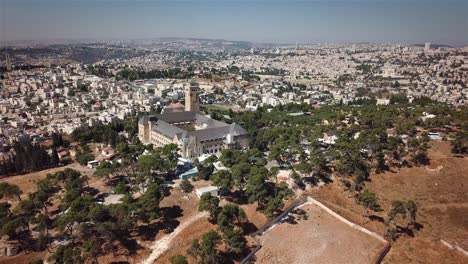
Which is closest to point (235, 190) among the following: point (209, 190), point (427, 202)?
point (209, 190)

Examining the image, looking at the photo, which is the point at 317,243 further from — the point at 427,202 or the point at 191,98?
the point at 191,98

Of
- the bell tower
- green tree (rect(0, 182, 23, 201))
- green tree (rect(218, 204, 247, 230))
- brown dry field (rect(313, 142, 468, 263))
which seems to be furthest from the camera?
the bell tower

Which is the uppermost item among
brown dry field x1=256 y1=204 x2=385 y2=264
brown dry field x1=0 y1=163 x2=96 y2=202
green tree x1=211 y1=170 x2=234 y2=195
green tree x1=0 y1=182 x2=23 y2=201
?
green tree x1=211 y1=170 x2=234 y2=195

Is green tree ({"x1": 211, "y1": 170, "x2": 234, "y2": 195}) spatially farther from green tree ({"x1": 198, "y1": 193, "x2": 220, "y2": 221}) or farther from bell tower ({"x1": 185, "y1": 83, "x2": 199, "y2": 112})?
bell tower ({"x1": 185, "y1": 83, "x2": 199, "y2": 112})

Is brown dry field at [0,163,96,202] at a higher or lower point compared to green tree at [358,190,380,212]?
lower

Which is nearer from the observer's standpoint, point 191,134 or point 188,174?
point 188,174

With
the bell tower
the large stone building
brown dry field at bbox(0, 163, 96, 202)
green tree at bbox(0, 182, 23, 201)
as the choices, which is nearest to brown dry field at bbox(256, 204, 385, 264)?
the large stone building

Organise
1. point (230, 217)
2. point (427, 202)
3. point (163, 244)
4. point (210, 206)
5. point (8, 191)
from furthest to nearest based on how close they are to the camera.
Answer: point (427, 202)
point (8, 191)
point (210, 206)
point (230, 217)
point (163, 244)
